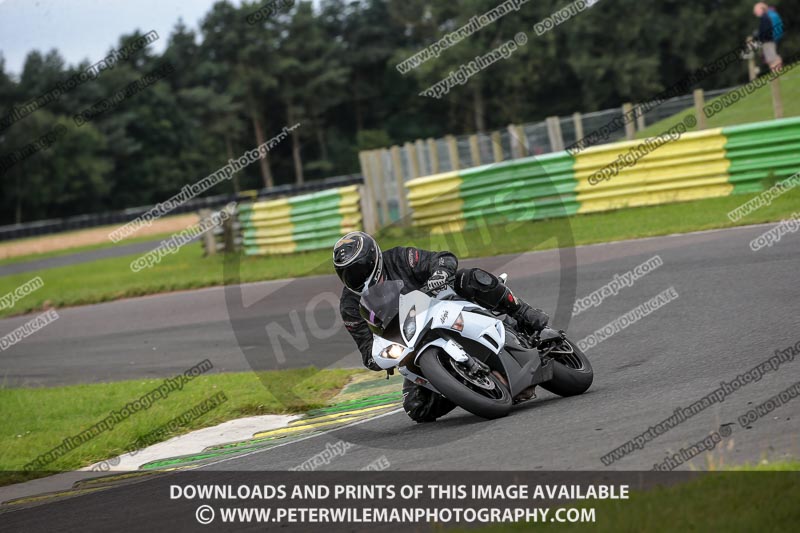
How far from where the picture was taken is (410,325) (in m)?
7.11

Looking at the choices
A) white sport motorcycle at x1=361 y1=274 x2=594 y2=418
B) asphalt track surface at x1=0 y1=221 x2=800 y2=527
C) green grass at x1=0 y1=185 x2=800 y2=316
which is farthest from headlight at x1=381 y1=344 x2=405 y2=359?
green grass at x1=0 y1=185 x2=800 y2=316

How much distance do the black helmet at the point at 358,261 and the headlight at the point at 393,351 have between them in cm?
48

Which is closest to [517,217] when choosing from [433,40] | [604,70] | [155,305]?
[155,305]

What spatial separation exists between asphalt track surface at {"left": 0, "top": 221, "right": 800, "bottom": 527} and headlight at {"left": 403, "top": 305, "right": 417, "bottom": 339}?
760 mm

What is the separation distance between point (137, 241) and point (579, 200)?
30110 millimetres

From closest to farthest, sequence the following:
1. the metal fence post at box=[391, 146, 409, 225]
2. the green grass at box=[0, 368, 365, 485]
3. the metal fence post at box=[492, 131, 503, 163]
→ the green grass at box=[0, 368, 365, 485]
the metal fence post at box=[492, 131, 503, 163]
the metal fence post at box=[391, 146, 409, 225]

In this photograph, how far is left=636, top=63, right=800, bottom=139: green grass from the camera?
2231cm

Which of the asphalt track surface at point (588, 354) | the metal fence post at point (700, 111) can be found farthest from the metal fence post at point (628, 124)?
the asphalt track surface at point (588, 354)

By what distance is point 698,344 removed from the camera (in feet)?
29.9

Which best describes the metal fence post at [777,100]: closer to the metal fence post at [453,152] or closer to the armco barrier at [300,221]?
the metal fence post at [453,152]

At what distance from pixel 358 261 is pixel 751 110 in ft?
58.4

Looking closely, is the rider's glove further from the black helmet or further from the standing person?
the standing person

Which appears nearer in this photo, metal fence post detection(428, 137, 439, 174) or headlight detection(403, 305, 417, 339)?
headlight detection(403, 305, 417, 339)

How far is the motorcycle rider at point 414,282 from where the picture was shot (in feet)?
24.1
